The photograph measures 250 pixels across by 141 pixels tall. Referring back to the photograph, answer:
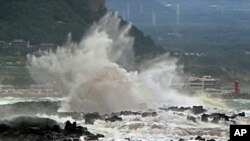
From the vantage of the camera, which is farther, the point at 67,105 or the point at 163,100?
the point at 163,100

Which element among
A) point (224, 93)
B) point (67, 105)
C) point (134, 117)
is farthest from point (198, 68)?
point (134, 117)

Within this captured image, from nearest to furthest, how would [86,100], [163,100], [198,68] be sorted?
[86,100] < [163,100] < [198,68]

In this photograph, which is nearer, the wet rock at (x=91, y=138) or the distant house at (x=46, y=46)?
the wet rock at (x=91, y=138)

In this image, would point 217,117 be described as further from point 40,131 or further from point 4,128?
point 4,128

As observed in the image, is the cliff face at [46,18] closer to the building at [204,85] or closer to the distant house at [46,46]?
the distant house at [46,46]

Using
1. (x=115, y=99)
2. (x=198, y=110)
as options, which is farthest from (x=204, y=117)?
(x=115, y=99)

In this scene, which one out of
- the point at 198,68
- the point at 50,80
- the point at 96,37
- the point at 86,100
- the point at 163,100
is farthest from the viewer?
the point at 198,68

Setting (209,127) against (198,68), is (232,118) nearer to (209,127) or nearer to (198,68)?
(209,127)

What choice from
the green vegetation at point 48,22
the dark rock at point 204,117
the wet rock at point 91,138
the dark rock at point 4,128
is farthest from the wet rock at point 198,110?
the green vegetation at point 48,22
